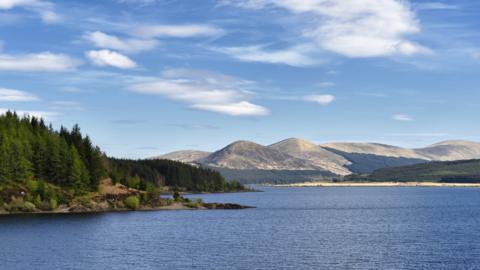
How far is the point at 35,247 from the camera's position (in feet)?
386

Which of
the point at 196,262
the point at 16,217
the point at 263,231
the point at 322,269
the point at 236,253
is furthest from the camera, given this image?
the point at 16,217

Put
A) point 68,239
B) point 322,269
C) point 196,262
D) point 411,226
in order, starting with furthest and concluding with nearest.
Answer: point 411,226 < point 68,239 < point 196,262 < point 322,269

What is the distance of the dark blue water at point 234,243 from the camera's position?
10019cm

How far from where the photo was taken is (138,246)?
122 m

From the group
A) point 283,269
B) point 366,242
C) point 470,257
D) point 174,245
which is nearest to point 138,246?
point 174,245

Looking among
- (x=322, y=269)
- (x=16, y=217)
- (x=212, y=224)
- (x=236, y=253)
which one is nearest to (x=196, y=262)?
(x=236, y=253)

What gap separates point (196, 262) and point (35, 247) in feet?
122

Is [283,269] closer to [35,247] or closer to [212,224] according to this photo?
[35,247]

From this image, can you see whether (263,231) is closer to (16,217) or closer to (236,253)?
(236,253)

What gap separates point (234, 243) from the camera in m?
127

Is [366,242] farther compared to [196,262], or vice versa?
[366,242]

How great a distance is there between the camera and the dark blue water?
100188 millimetres

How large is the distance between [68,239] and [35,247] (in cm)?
1402

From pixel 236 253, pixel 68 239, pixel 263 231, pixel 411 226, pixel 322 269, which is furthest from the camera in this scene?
pixel 411 226
